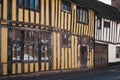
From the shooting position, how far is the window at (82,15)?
23491 mm

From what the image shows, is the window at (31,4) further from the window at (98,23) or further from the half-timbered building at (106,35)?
the window at (98,23)

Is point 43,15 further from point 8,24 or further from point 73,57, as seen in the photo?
point 73,57

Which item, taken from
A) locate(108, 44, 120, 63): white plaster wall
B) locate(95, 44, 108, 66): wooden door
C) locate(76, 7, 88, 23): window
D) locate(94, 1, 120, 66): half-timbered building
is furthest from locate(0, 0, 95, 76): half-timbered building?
locate(108, 44, 120, 63): white plaster wall

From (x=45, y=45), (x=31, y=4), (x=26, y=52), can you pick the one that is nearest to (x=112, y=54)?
(x=45, y=45)

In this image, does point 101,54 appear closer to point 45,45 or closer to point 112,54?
point 112,54

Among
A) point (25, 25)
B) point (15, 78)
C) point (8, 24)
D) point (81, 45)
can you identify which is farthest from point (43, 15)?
point (81, 45)

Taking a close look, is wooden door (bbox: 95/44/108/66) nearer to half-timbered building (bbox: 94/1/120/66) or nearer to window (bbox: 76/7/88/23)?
half-timbered building (bbox: 94/1/120/66)

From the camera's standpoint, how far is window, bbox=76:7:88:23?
2349cm

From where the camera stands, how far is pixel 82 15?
24109 mm

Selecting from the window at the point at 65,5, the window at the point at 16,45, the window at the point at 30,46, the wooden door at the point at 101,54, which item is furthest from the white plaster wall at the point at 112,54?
the window at the point at 16,45

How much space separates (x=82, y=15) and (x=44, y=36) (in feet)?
20.3

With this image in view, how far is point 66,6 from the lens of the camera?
21.6 m

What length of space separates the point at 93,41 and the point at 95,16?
7.70ft

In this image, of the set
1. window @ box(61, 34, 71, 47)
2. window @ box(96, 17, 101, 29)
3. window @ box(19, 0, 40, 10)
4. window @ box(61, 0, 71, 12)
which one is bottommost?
window @ box(61, 34, 71, 47)
